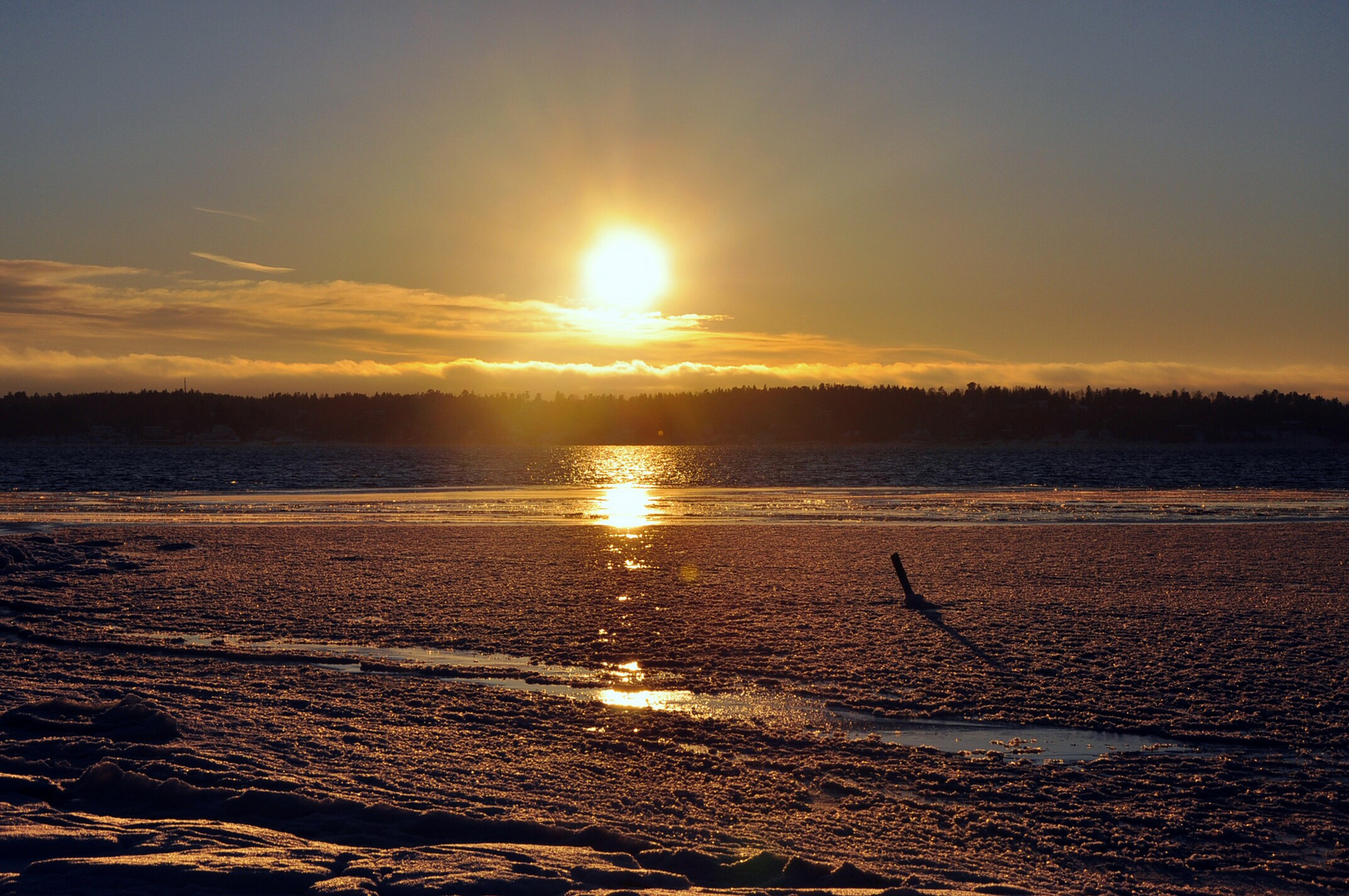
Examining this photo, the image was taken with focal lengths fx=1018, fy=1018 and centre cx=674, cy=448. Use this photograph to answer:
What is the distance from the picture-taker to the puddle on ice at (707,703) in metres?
9.61

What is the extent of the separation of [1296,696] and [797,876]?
294 inches

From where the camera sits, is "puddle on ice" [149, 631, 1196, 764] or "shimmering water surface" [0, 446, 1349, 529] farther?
"shimmering water surface" [0, 446, 1349, 529]

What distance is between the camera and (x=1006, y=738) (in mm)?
9828

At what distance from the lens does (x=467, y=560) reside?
22.8m

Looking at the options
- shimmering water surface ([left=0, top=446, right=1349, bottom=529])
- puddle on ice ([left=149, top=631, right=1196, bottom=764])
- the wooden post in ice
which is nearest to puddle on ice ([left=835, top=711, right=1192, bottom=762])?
puddle on ice ([left=149, top=631, right=1196, bottom=764])

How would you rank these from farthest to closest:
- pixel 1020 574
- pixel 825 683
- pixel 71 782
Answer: pixel 1020 574 < pixel 825 683 < pixel 71 782

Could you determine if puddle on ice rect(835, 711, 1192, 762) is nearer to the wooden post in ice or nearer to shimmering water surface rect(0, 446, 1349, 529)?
the wooden post in ice

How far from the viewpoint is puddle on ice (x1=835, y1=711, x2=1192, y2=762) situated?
941 centimetres

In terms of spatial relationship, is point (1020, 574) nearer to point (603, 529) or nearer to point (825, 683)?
point (825, 683)

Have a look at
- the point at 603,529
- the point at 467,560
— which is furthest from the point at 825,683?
the point at 603,529

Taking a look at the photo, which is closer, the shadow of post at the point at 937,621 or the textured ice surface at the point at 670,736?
the textured ice surface at the point at 670,736

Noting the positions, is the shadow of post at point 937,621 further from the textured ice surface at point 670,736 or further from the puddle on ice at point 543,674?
the puddle on ice at point 543,674

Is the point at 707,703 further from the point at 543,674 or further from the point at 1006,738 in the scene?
the point at 1006,738

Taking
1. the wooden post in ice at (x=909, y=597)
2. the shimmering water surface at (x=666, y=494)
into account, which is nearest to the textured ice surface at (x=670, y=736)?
the wooden post in ice at (x=909, y=597)
